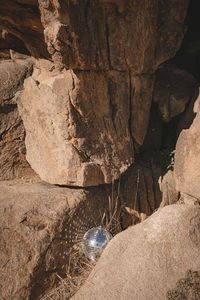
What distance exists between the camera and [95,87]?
3438 millimetres

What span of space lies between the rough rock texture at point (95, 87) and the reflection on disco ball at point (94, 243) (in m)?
0.66

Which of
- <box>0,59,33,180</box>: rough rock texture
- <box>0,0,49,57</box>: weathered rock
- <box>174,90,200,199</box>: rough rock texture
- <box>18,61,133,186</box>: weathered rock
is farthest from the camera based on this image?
<box>0,59,33,180</box>: rough rock texture

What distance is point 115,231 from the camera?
3787 mm

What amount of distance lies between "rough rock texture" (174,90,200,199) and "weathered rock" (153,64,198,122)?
0.27m

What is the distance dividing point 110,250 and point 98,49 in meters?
2.48

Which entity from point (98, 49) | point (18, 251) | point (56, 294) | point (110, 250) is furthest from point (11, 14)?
point (56, 294)

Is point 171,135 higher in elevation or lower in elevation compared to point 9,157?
higher

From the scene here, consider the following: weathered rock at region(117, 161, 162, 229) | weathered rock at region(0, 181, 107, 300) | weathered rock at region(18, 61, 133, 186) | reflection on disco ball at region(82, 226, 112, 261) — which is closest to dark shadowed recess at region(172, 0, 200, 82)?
weathered rock at region(18, 61, 133, 186)

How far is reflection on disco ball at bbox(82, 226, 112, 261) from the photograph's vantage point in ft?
10.4

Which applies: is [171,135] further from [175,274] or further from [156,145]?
[175,274]

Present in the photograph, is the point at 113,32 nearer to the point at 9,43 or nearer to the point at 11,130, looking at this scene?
the point at 9,43

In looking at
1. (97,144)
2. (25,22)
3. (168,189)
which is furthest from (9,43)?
(168,189)

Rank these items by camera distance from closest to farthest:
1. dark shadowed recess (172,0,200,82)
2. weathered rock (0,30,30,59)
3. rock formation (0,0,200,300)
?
rock formation (0,0,200,300) → weathered rock (0,30,30,59) → dark shadowed recess (172,0,200,82)

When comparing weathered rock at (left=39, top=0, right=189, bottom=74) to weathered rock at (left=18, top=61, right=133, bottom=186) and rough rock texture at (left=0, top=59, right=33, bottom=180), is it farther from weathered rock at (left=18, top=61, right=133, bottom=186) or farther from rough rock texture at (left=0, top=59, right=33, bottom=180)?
rough rock texture at (left=0, top=59, right=33, bottom=180)
